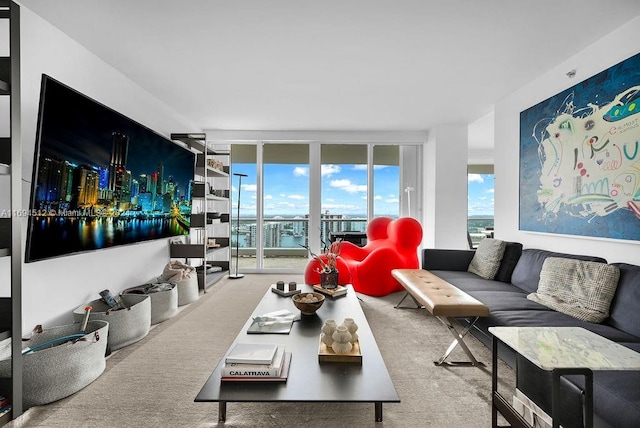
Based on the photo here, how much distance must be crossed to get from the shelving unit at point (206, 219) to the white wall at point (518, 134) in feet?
12.4

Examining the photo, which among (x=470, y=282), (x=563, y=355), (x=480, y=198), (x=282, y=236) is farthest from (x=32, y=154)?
(x=480, y=198)

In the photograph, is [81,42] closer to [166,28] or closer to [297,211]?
[166,28]

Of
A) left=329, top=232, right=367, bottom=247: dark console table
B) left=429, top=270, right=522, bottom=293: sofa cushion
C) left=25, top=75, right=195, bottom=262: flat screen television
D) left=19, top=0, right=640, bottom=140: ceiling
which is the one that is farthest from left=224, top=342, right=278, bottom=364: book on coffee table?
left=329, top=232, right=367, bottom=247: dark console table

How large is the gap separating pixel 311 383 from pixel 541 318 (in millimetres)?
1641

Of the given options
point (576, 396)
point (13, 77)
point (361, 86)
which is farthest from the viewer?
point (361, 86)

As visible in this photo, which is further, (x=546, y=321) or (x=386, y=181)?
(x=386, y=181)

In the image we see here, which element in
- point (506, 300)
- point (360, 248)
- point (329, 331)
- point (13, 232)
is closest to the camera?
point (13, 232)

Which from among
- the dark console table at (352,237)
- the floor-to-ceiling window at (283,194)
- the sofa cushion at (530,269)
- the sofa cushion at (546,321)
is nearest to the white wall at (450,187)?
the dark console table at (352,237)

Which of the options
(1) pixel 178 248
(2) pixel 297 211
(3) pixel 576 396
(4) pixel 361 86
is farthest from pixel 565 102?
(1) pixel 178 248

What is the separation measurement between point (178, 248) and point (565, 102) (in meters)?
4.58

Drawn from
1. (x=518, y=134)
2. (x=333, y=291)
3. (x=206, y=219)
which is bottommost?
(x=333, y=291)

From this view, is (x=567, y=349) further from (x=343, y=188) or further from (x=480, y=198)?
(x=480, y=198)

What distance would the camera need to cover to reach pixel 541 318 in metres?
2.12

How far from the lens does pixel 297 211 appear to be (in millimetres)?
5793
